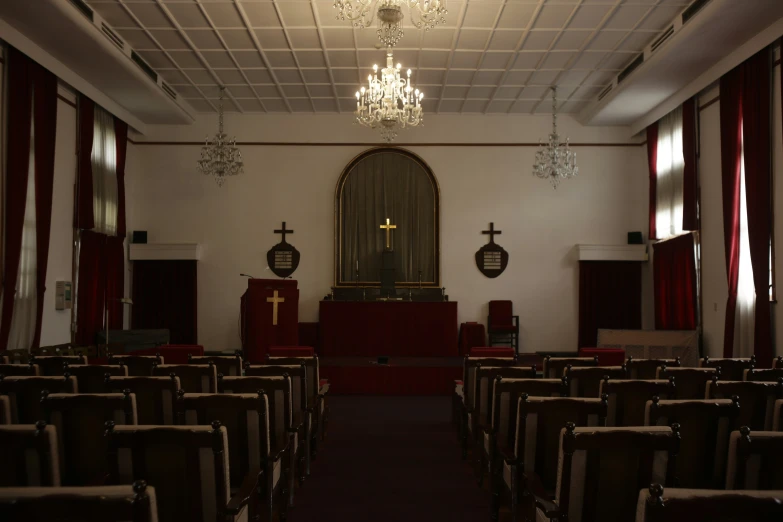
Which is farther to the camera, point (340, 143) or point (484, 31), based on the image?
point (340, 143)

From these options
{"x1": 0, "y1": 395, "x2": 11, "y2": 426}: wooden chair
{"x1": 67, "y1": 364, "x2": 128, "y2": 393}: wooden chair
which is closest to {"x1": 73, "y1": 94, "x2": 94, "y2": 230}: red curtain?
{"x1": 67, "y1": 364, "x2": 128, "y2": 393}: wooden chair

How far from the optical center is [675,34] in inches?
380

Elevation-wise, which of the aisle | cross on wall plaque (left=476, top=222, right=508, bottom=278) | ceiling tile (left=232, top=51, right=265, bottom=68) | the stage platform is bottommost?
the aisle

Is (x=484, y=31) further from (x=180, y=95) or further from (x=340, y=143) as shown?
(x=180, y=95)

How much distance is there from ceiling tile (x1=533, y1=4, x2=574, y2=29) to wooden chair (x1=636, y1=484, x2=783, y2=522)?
347 inches

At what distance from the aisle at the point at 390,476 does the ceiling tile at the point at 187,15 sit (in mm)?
6245

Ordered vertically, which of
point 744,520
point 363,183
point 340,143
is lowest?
point 744,520

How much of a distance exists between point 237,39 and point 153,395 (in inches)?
312

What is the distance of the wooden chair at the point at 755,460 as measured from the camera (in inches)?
99.3

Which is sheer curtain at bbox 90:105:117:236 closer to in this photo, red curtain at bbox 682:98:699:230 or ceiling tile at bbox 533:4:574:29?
ceiling tile at bbox 533:4:574:29

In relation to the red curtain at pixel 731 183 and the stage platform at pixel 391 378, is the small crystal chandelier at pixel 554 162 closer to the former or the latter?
the red curtain at pixel 731 183

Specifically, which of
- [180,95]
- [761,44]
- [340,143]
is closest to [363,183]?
[340,143]

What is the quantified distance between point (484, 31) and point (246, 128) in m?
6.52

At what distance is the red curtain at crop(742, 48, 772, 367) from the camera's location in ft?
30.7
